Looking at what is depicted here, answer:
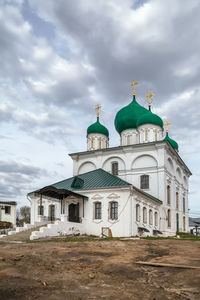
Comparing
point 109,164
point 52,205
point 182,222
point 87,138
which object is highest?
point 87,138

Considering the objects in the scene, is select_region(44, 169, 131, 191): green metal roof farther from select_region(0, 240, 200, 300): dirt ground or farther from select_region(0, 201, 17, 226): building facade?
select_region(0, 201, 17, 226): building facade

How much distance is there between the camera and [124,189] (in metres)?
23.5

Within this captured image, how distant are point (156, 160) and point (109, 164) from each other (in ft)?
17.1

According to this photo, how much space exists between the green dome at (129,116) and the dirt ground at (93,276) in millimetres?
25423

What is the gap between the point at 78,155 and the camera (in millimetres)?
34562

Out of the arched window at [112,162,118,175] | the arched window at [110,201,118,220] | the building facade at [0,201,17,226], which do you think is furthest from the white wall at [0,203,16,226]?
the arched window at [110,201,118,220]

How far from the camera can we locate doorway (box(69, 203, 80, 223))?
24.8 meters

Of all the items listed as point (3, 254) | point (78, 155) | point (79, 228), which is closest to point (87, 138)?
point (78, 155)

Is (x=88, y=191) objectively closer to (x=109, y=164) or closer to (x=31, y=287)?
(x=109, y=164)

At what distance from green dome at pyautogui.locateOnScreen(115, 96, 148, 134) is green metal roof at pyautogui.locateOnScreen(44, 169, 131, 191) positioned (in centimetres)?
959

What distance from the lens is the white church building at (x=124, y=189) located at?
926 inches

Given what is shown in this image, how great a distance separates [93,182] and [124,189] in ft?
11.3

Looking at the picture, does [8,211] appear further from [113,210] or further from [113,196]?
[113,196]

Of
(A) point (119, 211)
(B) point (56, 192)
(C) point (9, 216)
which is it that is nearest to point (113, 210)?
(A) point (119, 211)
